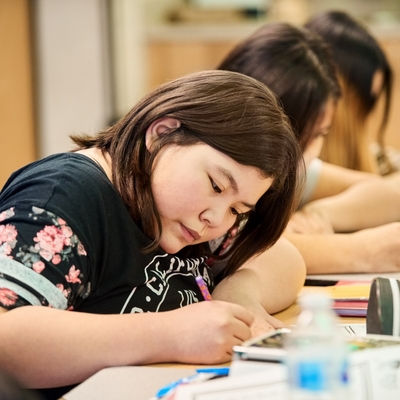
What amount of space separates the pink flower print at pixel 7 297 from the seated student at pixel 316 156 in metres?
0.73

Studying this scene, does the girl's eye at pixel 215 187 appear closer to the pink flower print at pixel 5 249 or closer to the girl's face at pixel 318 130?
the pink flower print at pixel 5 249

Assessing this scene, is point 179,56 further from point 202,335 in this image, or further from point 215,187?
point 202,335

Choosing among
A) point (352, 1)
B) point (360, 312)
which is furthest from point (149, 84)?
Answer: point (360, 312)

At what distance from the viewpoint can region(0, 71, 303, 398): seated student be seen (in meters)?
0.85

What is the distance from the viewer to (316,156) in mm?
1762

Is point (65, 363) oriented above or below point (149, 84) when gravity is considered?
above

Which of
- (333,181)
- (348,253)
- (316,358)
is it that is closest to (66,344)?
(316,358)

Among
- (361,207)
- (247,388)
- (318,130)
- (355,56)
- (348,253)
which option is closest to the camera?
(247,388)

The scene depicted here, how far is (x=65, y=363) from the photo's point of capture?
837mm

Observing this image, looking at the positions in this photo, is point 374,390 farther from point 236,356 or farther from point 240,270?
point 240,270

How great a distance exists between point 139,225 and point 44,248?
0.19m

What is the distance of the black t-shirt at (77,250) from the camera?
0.87 meters

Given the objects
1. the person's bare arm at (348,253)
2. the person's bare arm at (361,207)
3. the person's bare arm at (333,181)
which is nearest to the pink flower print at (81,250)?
the person's bare arm at (348,253)

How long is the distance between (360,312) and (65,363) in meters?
0.49
